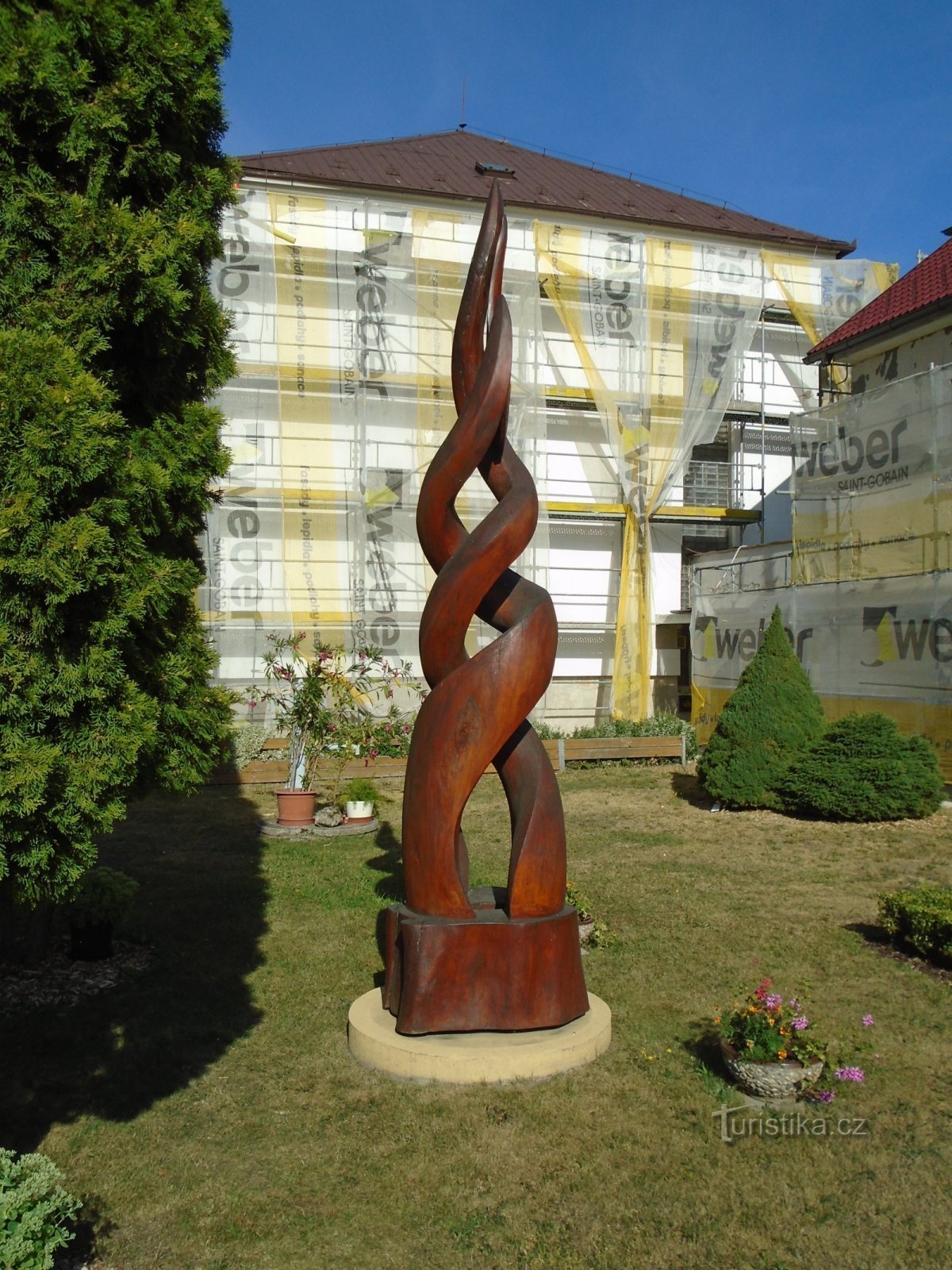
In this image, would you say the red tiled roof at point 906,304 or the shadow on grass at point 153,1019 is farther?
the red tiled roof at point 906,304

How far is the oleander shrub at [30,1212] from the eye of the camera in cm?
270

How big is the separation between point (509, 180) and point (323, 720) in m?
14.0

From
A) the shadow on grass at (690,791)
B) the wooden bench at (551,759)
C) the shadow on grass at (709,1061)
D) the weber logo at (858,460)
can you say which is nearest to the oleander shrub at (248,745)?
the wooden bench at (551,759)

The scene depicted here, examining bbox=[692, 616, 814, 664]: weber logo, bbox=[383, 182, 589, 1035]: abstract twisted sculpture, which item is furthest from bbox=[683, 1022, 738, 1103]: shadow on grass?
bbox=[692, 616, 814, 664]: weber logo

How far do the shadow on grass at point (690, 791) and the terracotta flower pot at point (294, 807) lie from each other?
4756mm

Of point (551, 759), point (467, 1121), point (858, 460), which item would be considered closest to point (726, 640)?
point (858, 460)

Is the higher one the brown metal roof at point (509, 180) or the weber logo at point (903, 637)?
the brown metal roof at point (509, 180)

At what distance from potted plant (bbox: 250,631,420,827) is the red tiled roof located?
9309 millimetres

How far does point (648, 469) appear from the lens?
19062 millimetres

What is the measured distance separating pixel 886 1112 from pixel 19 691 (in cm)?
396

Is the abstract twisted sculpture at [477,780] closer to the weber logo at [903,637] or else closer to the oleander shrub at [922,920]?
the oleander shrub at [922,920]

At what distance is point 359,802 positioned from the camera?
11.5 metres

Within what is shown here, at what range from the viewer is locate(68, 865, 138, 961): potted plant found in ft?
20.6

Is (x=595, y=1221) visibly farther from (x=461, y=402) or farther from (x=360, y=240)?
(x=360, y=240)
